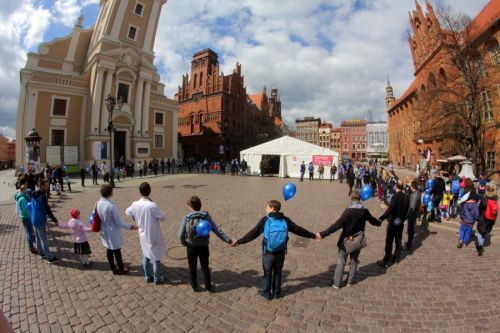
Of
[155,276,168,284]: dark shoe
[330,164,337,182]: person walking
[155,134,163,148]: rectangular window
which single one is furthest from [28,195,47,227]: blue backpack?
[155,134,163,148]: rectangular window

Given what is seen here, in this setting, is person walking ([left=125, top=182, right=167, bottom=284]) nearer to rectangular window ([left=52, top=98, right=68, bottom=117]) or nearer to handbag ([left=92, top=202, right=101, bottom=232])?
handbag ([left=92, top=202, right=101, bottom=232])

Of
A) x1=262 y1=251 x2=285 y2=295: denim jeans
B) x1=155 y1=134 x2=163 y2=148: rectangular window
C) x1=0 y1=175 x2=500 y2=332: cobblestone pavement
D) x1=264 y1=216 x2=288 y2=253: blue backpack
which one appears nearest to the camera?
x1=0 y1=175 x2=500 y2=332: cobblestone pavement

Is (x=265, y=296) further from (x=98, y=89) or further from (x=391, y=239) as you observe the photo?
(x=98, y=89)

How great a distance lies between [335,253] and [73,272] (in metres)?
5.40

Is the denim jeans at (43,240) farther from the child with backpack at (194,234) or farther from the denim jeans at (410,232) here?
the denim jeans at (410,232)

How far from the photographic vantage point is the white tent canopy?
2259 cm

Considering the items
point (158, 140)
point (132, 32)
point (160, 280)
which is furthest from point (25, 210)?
point (132, 32)

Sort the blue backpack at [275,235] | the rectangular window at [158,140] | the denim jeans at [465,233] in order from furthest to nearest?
the rectangular window at [158,140], the denim jeans at [465,233], the blue backpack at [275,235]

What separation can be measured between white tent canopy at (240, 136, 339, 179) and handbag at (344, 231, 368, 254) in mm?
19164

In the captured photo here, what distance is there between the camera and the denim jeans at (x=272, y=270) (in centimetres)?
359

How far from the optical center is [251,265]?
5.00 metres

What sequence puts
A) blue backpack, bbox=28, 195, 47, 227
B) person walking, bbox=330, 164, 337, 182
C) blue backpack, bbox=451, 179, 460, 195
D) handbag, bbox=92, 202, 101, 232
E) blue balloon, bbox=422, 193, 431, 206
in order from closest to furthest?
1. handbag, bbox=92, 202, 101, 232
2. blue backpack, bbox=28, 195, 47, 227
3. blue balloon, bbox=422, 193, 431, 206
4. blue backpack, bbox=451, 179, 460, 195
5. person walking, bbox=330, 164, 337, 182

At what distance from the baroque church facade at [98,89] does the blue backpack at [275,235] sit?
27.9 m

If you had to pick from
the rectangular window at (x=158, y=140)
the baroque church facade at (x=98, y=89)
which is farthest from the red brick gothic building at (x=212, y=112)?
the baroque church facade at (x=98, y=89)
